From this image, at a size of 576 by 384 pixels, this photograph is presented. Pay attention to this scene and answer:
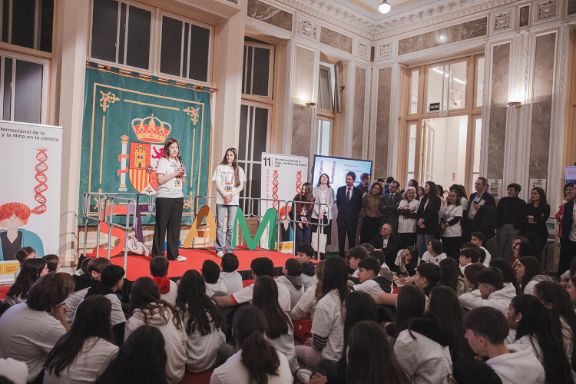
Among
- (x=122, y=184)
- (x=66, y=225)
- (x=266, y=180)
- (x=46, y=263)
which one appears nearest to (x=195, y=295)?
(x=46, y=263)

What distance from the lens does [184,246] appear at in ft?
20.4

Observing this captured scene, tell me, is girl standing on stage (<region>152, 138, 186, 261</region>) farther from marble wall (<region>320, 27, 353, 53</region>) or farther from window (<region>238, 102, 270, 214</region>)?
marble wall (<region>320, 27, 353, 53</region>)

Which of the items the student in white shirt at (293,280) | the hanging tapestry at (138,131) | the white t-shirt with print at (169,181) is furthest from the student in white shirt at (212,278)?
the hanging tapestry at (138,131)

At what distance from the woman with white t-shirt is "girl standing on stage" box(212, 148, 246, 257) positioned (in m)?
2.78

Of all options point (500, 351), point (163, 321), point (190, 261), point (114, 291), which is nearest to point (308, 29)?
point (190, 261)

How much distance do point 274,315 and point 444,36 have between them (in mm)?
7037

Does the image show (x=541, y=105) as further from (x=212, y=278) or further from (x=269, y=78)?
(x=212, y=278)

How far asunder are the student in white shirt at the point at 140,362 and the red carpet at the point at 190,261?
2.76 m

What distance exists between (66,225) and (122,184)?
0.92 meters

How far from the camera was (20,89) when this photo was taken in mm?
5590

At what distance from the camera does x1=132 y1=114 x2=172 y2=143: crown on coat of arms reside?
6371 mm

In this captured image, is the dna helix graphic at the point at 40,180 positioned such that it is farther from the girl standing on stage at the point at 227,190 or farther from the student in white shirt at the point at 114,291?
the student in white shirt at the point at 114,291

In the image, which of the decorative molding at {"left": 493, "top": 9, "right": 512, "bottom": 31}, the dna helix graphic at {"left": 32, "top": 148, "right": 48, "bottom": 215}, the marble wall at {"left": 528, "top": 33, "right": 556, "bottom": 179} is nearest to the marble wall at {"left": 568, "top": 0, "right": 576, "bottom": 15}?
the marble wall at {"left": 528, "top": 33, "right": 556, "bottom": 179}

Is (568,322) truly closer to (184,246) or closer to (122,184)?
(184,246)
